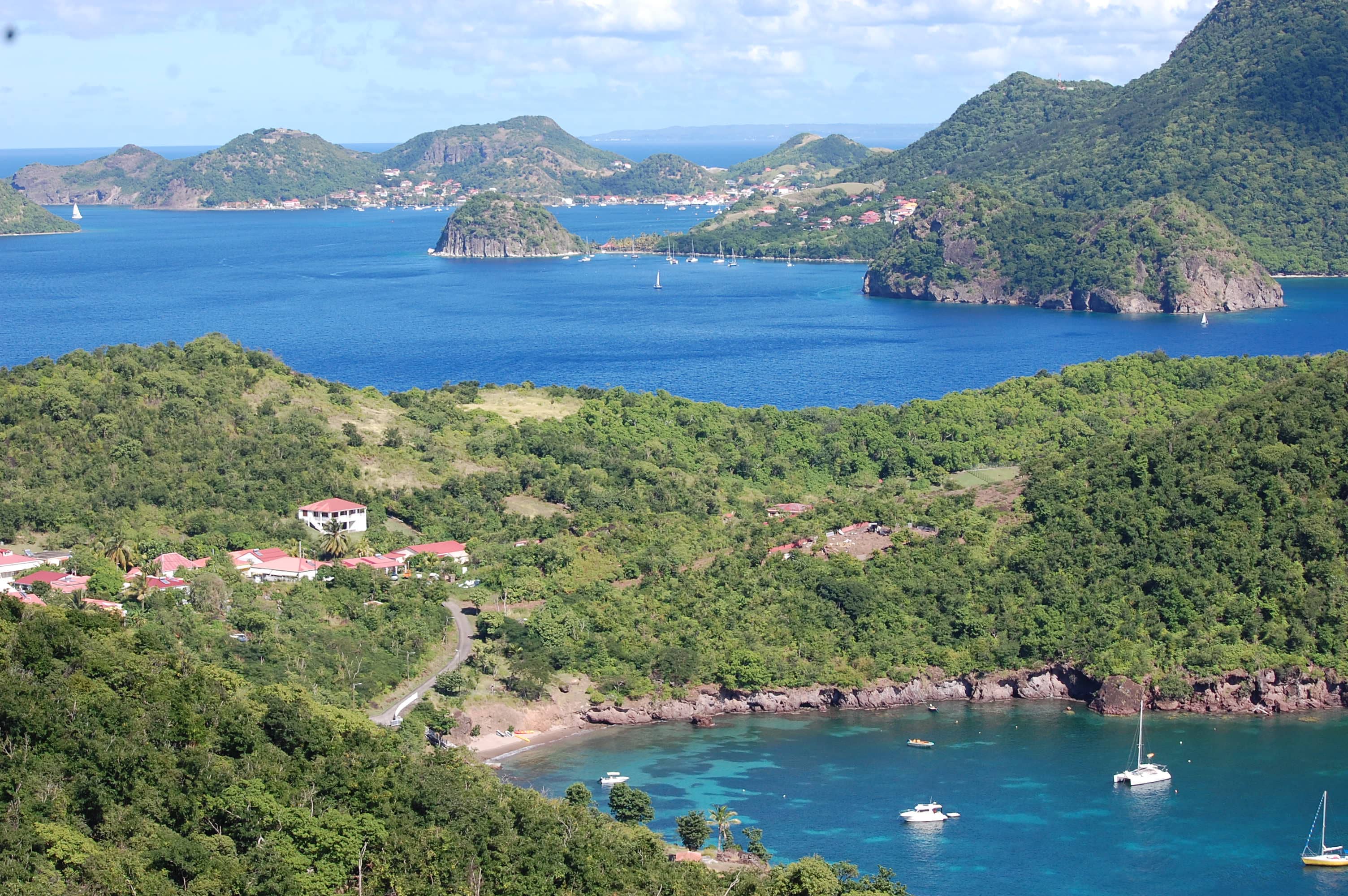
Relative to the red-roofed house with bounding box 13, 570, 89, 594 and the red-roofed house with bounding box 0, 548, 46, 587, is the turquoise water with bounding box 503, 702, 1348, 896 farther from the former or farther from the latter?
the red-roofed house with bounding box 0, 548, 46, 587

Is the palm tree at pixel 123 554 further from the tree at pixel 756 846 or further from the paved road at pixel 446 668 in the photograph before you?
the tree at pixel 756 846

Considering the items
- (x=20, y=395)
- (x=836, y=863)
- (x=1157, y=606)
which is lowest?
(x=836, y=863)

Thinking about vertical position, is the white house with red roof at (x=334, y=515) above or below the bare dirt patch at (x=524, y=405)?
below

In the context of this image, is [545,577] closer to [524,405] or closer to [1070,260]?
[524,405]

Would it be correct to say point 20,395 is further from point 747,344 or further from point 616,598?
point 747,344

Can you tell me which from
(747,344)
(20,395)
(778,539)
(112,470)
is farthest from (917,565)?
(747,344)

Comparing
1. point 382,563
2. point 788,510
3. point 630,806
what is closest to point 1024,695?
point 630,806

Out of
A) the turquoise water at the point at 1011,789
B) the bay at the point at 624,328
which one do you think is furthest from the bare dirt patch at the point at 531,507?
the bay at the point at 624,328
